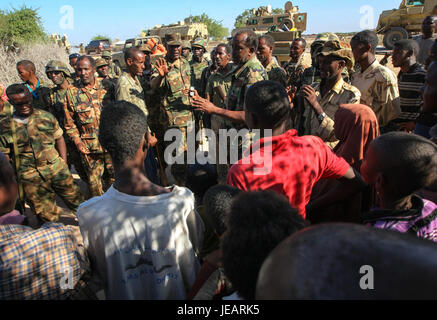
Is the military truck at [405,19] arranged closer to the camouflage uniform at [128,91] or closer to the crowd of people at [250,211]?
the crowd of people at [250,211]

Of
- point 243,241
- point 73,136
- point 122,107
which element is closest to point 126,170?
point 122,107

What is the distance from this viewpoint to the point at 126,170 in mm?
1452

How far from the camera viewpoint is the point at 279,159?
159 cm

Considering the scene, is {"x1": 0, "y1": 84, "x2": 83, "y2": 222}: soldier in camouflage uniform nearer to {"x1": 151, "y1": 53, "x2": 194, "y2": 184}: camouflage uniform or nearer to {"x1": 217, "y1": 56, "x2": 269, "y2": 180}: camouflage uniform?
{"x1": 151, "y1": 53, "x2": 194, "y2": 184}: camouflage uniform

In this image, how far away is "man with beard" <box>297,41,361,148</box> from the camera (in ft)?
8.68

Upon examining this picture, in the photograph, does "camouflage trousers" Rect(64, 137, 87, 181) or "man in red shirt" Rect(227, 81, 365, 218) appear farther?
→ "camouflage trousers" Rect(64, 137, 87, 181)

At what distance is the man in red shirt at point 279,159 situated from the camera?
1562mm

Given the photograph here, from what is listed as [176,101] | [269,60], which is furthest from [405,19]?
[176,101]

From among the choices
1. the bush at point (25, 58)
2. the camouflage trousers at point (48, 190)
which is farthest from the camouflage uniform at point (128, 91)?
the bush at point (25, 58)

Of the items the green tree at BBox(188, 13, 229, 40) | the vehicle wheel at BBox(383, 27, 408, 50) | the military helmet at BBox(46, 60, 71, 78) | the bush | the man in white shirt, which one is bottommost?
the man in white shirt

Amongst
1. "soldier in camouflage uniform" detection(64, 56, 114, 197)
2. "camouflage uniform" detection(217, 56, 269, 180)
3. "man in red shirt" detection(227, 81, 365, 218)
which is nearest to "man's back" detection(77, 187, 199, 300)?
"man in red shirt" detection(227, 81, 365, 218)

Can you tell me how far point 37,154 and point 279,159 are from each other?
3.03 metres

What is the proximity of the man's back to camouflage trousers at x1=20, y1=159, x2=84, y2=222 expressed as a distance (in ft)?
7.95
